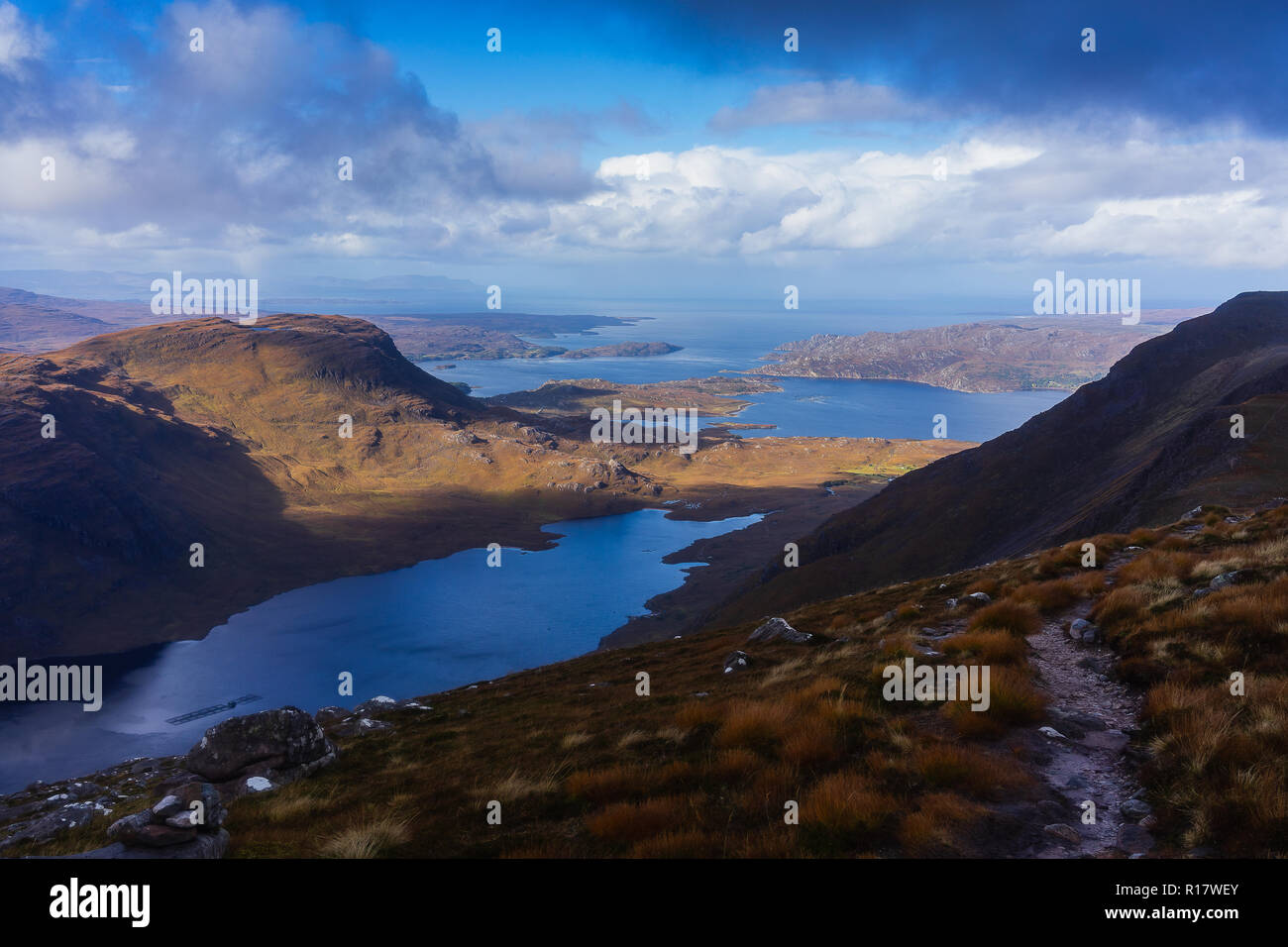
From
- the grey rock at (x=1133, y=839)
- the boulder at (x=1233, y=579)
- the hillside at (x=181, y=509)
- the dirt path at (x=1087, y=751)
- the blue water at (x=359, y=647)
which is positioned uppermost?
the boulder at (x=1233, y=579)

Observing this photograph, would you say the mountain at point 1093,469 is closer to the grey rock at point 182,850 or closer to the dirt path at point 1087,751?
the dirt path at point 1087,751

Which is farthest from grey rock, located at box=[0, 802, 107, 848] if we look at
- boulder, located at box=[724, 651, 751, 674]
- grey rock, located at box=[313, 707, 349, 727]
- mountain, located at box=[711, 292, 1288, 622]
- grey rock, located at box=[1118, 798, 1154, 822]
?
mountain, located at box=[711, 292, 1288, 622]

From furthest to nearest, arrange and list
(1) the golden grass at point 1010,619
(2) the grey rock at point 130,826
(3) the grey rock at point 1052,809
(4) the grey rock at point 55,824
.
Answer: (1) the golden grass at point 1010,619
(4) the grey rock at point 55,824
(2) the grey rock at point 130,826
(3) the grey rock at point 1052,809

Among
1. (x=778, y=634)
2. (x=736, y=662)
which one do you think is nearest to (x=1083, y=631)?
(x=736, y=662)

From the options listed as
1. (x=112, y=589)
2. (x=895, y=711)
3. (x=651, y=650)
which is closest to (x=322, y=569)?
(x=112, y=589)

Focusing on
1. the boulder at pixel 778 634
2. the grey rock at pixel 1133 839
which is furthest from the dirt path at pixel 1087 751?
the boulder at pixel 778 634

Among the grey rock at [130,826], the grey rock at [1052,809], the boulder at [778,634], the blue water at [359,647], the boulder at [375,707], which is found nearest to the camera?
the grey rock at [1052,809]
